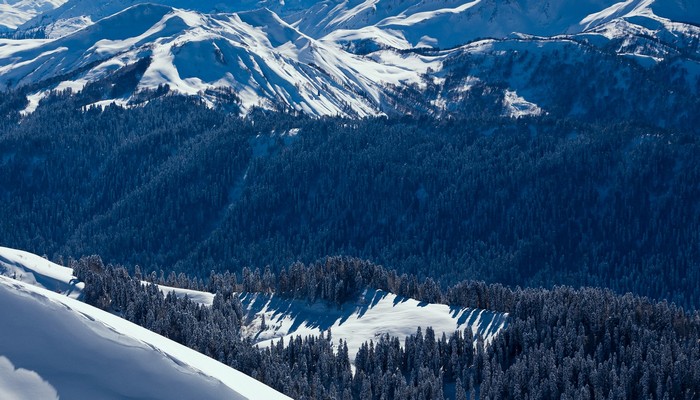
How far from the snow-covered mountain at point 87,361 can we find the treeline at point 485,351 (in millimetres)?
49365

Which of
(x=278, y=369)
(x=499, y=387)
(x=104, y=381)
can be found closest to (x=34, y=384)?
(x=104, y=381)

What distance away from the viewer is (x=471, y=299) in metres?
140

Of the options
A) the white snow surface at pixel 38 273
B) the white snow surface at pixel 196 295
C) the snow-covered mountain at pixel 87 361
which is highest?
the snow-covered mountain at pixel 87 361

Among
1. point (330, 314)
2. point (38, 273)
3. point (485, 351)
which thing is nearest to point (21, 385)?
point (485, 351)

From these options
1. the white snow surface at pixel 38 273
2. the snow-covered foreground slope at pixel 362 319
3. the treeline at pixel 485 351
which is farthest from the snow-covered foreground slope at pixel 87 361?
the white snow surface at pixel 38 273

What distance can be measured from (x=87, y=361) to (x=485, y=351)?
7976cm

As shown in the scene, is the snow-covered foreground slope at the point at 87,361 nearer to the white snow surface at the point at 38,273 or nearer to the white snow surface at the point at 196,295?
the white snow surface at the point at 38,273

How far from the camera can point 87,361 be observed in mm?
44625

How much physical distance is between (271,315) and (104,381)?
101165 mm

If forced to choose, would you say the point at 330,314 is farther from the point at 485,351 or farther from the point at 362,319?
the point at 485,351

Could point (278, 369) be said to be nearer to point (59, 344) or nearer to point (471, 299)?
point (471, 299)

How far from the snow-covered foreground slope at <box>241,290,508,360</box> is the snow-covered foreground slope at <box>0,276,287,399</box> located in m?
78.0

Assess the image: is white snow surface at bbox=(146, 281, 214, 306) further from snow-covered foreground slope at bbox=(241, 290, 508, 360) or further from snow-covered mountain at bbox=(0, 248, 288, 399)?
snow-covered mountain at bbox=(0, 248, 288, 399)

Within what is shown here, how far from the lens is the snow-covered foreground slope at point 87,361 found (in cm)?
4297
